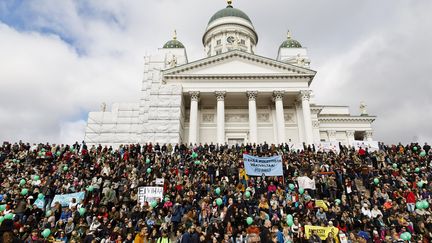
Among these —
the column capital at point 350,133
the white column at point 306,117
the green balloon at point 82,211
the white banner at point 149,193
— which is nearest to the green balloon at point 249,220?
the white banner at point 149,193

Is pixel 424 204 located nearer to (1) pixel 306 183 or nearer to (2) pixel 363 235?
(2) pixel 363 235

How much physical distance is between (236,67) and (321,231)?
24.8 m

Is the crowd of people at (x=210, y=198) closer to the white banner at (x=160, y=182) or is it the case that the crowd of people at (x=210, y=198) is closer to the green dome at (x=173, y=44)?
the white banner at (x=160, y=182)

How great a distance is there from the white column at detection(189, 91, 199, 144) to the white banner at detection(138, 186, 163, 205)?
54.8ft

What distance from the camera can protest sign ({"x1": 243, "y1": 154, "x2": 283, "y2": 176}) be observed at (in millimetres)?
15469

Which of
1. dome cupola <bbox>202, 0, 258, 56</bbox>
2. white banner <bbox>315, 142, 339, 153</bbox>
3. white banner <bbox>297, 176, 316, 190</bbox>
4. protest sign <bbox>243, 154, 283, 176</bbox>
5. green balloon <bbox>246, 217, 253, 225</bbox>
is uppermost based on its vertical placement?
dome cupola <bbox>202, 0, 258, 56</bbox>

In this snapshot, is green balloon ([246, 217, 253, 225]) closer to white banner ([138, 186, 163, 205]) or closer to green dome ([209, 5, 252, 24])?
white banner ([138, 186, 163, 205])

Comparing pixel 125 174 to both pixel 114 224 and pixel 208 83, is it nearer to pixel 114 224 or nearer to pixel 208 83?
pixel 114 224

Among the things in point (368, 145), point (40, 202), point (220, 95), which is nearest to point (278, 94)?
point (220, 95)

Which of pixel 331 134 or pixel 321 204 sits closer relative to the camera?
pixel 321 204

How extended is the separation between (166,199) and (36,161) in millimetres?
10850

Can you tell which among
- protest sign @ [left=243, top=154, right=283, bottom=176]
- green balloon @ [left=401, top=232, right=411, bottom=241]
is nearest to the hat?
green balloon @ [left=401, top=232, right=411, bottom=241]

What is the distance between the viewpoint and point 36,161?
60.9 feet

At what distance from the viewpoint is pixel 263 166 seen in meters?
15.7
